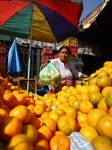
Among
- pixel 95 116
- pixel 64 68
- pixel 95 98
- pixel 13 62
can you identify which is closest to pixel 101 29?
pixel 64 68

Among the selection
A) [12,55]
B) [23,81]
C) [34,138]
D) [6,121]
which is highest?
[12,55]

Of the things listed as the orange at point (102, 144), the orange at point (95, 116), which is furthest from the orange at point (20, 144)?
the orange at point (95, 116)

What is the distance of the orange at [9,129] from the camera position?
581 millimetres

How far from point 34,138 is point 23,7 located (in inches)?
172

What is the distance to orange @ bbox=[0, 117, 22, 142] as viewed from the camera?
1.91 ft

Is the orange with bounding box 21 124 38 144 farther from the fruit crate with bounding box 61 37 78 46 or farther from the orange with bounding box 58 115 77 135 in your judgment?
the fruit crate with bounding box 61 37 78 46

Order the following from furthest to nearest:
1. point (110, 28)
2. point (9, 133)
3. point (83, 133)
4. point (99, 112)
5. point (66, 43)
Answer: point (66, 43), point (110, 28), point (99, 112), point (83, 133), point (9, 133)

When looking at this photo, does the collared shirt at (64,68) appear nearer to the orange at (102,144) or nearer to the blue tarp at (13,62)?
the orange at (102,144)

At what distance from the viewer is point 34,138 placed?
0.63m

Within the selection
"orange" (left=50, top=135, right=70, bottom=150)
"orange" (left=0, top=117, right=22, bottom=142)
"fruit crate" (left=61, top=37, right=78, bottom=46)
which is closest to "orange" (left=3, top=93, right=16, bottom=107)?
"orange" (left=0, top=117, right=22, bottom=142)

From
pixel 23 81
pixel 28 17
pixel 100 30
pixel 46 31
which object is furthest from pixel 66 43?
pixel 23 81

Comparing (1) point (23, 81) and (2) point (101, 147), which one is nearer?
(2) point (101, 147)

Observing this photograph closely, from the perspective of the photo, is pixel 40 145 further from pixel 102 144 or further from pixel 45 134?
pixel 102 144

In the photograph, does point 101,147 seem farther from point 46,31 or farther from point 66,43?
point 66,43
